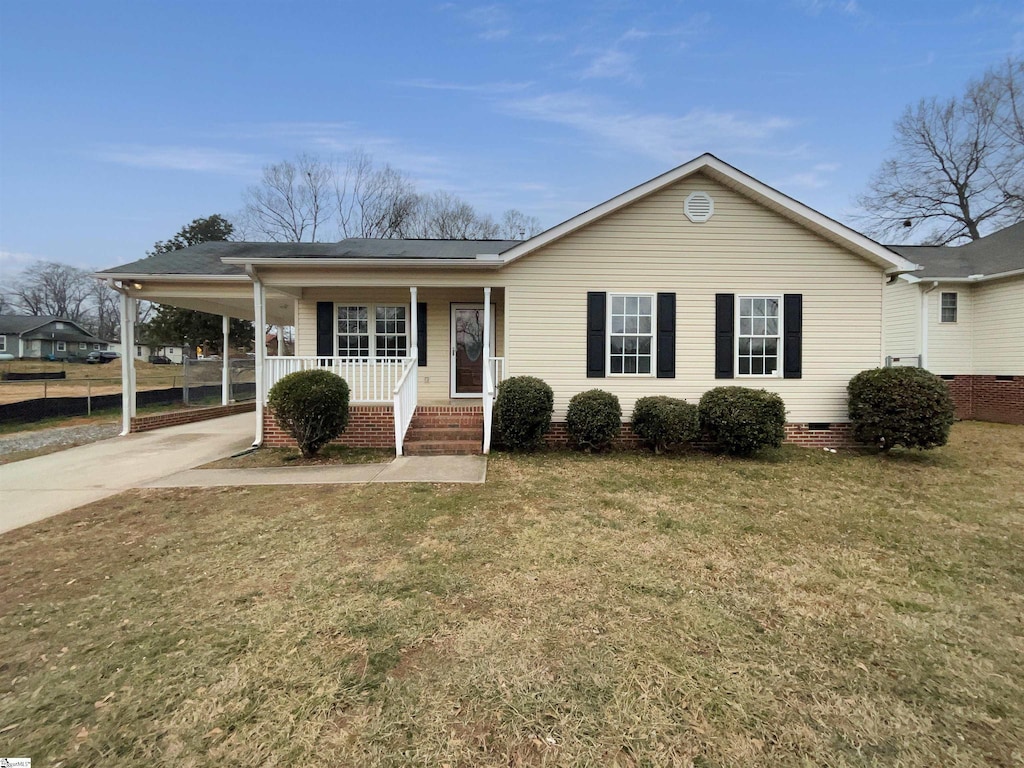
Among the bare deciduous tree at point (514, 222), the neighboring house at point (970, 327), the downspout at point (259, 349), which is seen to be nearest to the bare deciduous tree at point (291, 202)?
the bare deciduous tree at point (514, 222)

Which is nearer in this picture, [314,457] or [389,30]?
[314,457]

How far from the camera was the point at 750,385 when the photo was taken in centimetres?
877

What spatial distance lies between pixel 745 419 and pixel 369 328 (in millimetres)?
7448

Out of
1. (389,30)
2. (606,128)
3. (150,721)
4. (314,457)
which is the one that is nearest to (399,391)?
(314,457)

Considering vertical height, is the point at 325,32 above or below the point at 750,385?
above

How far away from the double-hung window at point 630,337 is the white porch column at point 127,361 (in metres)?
9.89

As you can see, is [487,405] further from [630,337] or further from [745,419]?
[745,419]

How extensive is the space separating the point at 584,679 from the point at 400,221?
31.2 metres

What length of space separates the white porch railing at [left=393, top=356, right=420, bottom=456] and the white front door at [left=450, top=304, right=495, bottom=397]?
1475mm

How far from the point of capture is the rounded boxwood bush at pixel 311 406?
7188mm

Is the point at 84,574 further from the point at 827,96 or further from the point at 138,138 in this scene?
the point at 138,138

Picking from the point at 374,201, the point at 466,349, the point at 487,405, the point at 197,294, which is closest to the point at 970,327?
the point at 466,349

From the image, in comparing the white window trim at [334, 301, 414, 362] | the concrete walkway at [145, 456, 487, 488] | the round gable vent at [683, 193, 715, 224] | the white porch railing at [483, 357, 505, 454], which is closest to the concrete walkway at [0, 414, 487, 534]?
the concrete walkway at [145, 456, 487, 488]

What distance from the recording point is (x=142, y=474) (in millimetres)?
6656
